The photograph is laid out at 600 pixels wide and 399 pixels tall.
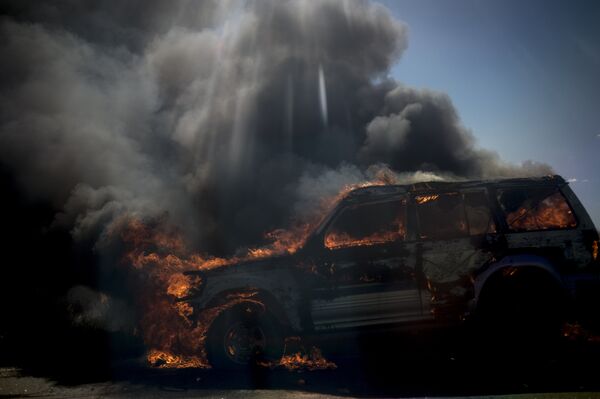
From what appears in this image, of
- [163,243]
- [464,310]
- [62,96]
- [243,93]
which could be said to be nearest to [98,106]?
[62,96]

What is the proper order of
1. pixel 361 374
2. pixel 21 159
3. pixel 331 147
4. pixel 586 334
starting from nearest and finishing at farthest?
pixel 361 374, pixel 586 334, pixel 21 159, pixel 331 147

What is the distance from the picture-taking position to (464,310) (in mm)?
4707

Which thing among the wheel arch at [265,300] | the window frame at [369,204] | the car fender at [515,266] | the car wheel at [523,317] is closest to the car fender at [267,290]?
the wheel arch at [265,300]

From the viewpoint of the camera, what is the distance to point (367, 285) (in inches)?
186

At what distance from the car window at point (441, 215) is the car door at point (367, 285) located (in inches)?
8.9

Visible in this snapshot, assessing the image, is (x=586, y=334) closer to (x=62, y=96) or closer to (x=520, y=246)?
(x=520, y=246)

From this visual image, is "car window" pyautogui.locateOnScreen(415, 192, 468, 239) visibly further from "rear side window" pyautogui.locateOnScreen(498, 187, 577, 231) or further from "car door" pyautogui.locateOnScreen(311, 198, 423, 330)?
"rear side window" pyautogui.locateOnScreen(498, 187, 577, 231)

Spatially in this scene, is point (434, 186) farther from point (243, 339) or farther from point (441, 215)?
point (243, 339)

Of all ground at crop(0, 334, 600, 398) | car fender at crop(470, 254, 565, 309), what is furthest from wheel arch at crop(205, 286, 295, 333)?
car fender at crop(470, 254, 565, 309)

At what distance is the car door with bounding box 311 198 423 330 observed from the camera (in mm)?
4672

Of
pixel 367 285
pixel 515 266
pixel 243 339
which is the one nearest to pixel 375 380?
pixel 367 285

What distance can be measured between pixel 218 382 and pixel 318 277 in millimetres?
1721

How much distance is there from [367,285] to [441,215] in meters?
1.33

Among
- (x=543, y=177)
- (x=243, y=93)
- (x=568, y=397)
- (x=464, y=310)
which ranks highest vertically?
(x=243, y=93)
